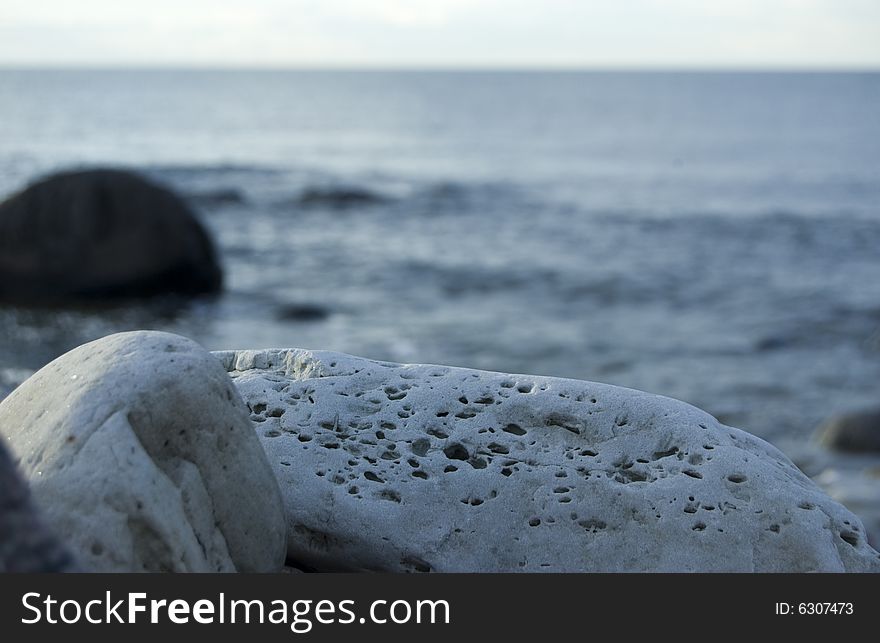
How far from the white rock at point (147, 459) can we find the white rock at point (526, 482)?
53cm

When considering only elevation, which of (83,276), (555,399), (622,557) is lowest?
(83,276)

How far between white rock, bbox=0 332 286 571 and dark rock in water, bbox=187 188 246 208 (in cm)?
2554

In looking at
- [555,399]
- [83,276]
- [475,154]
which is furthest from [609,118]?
[555,399]

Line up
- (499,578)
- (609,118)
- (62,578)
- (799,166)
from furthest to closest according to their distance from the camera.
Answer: (609,118) → (799,166) → (499,578) → (62,578)

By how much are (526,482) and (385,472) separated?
540mm

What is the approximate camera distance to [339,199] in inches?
1189

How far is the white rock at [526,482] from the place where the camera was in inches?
136

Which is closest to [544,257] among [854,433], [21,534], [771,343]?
[771,343]

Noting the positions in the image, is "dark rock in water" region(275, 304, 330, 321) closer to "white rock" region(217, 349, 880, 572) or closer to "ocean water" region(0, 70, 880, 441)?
"ocean water" region(0, 70, 880, 441)

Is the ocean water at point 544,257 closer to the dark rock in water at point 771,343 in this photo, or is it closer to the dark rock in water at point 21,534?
the dark rock in water at point 771,343

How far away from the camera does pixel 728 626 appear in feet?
9.46

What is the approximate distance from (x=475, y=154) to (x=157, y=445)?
47139 millimetres

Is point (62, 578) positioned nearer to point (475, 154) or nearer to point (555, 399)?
point (555, 399)

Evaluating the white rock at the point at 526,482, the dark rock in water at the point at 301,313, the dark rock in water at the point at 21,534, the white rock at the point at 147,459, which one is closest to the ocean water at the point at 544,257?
the dark rock in water at the point at 301,313
